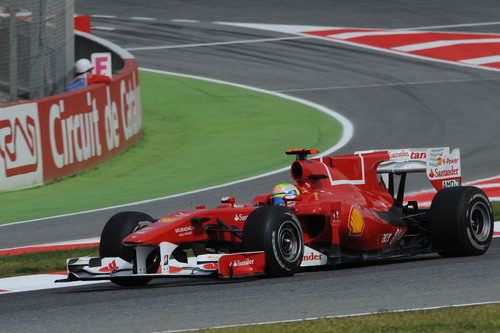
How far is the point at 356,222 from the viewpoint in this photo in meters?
9.88

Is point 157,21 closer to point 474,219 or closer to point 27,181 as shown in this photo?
point 27,181

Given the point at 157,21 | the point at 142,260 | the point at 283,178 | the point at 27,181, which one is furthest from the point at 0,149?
the point at 157,21

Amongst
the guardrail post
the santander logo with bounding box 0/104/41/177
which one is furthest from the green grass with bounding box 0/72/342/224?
the guardrail post

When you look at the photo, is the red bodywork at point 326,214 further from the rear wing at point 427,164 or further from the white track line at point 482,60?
the white track line at point 482,60

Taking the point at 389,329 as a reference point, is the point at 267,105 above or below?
below

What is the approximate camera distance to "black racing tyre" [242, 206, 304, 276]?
29.4 ft

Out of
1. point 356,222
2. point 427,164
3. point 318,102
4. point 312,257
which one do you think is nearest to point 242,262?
point 312,257

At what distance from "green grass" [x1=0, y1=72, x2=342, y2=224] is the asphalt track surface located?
2.17 ft

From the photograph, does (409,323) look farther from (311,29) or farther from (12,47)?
(311,29)

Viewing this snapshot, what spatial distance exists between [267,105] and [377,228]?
44.9ft

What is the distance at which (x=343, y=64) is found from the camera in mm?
27266

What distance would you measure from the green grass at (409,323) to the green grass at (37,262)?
14.7 feet

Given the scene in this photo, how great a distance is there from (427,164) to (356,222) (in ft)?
4.52

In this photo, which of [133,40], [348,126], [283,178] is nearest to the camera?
[283,178]
